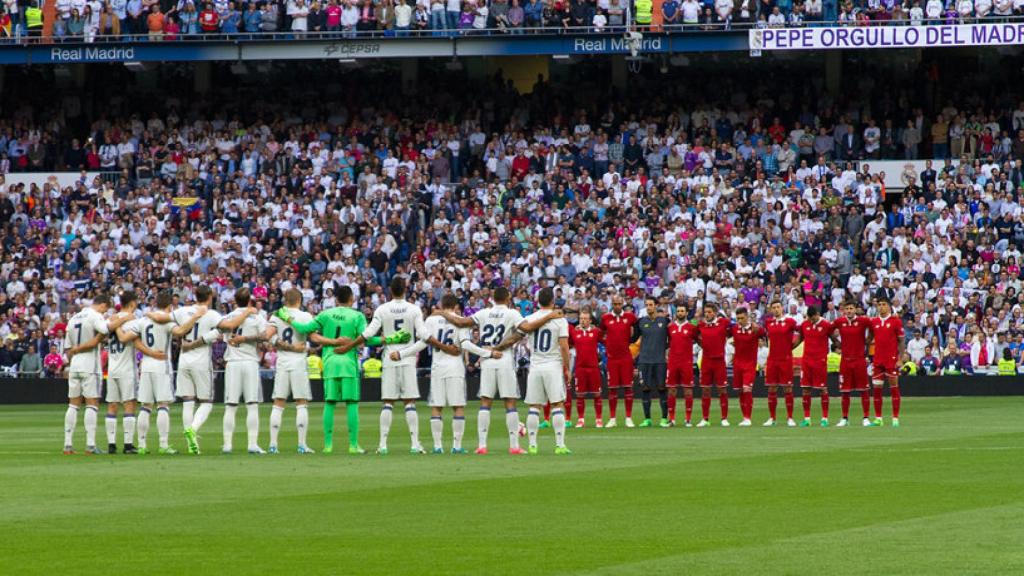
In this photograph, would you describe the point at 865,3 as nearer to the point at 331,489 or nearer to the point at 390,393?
the point at 390,393

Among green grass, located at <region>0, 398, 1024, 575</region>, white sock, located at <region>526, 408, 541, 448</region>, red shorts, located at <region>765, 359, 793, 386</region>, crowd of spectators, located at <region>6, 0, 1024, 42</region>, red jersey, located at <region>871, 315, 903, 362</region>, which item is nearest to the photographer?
green grass, located at <region>0, 398, 1024, 575</region>

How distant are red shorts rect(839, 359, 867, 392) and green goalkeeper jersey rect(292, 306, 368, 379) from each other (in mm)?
10288

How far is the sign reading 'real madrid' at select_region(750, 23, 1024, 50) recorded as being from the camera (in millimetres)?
45938

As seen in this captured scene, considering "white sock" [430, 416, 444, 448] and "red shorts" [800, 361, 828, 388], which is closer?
"white sock" [430, 416, 444, 448]

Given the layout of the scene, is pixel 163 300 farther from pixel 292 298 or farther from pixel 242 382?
pixel 292 298

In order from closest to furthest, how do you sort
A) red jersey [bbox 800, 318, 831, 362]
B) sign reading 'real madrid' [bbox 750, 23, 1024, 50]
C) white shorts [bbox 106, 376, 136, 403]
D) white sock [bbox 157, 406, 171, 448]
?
white sock [bbox 157, 406, 171, 448]
white shorts [bbox 106, 376, 136, 403]
red jersey [bbox 800, 318, 831, 362]
sign reading 'real madrid' [bbox 750, 23, 1024, 50]

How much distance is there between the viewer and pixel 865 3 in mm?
47906

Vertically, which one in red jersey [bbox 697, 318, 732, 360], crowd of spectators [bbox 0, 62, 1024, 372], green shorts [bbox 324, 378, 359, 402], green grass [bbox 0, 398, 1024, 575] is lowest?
green grass [bbox 0, 398, 1024, 575]

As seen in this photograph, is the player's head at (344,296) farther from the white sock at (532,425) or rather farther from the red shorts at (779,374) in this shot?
the red shorts at (779,374)

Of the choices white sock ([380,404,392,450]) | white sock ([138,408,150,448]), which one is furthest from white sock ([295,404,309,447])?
white sock ([138,408,150,448])

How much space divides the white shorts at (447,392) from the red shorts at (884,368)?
32.1 ft

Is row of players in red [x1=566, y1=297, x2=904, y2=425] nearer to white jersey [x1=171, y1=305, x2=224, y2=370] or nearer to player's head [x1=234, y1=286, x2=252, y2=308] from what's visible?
player's head [x1=234, y1=286, x2=252, y2=308]

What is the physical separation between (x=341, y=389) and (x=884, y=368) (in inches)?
425

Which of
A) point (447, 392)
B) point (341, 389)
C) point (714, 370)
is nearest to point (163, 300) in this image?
point (341, 389)
